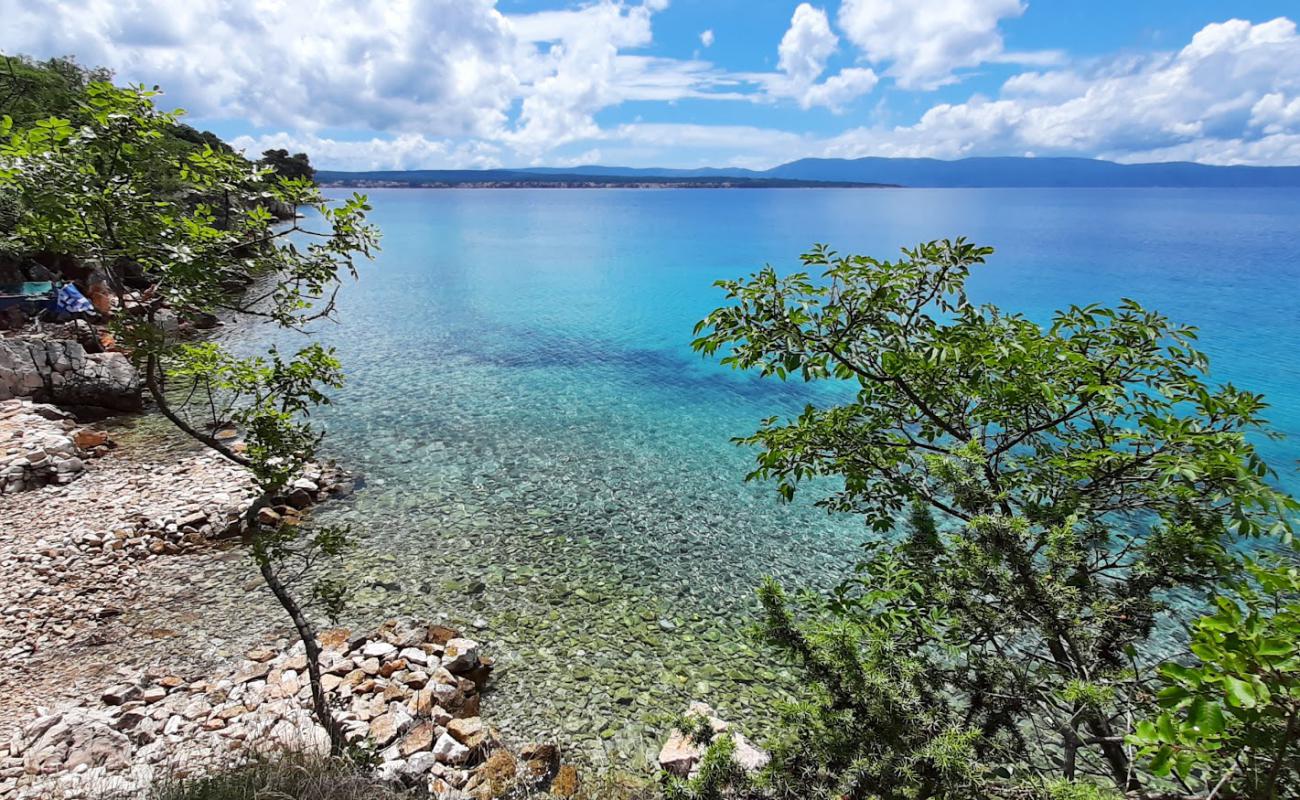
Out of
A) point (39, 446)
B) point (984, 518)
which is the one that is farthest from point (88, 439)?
point (984, 518)

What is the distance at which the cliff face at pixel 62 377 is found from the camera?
1697 cm

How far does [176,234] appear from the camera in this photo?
195 inches

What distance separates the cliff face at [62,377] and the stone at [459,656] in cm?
1448

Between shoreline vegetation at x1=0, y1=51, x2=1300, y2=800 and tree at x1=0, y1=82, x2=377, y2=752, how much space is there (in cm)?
3

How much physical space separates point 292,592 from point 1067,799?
1170cm

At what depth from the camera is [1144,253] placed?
2608 inches

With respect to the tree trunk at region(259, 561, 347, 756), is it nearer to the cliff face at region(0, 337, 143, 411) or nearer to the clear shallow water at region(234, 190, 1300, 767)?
the clear shallow water at region(234, 190, 1300, 767)

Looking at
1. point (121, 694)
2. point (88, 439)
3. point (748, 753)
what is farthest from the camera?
point (88, 439)

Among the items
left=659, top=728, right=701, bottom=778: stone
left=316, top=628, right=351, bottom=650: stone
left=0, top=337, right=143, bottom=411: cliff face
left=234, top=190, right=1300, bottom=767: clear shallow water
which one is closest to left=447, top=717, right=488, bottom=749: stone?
left=234, top=190, right=1300, bottom=767: clear shallow water

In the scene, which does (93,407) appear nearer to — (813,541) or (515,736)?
(515,736)

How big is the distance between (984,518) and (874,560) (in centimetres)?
161

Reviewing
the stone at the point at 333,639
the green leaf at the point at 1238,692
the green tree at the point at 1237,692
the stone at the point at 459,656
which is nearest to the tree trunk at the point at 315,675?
the stone at the point at 459,656

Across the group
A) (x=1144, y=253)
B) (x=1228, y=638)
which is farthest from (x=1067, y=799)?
(x=1144, y=253)

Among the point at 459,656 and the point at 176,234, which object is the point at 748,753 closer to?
the point at 459,656
